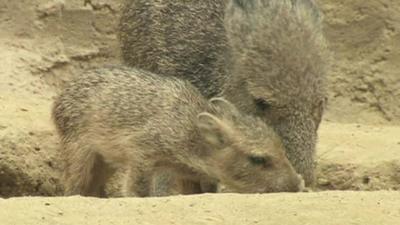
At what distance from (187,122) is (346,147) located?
1678mm

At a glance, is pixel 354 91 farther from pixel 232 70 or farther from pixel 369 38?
pixel 232 70

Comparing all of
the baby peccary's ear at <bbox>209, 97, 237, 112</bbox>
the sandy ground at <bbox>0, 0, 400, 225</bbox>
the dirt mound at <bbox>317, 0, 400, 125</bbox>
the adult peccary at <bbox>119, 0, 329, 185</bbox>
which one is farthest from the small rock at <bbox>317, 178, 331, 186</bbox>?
the dirt mound at <bbox>317, 0, 400, 125</bbox>

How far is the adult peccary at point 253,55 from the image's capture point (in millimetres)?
7262

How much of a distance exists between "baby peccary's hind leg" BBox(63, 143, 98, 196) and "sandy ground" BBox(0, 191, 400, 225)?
1.50 meters

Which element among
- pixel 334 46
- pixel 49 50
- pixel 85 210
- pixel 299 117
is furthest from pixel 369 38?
pixel 85 210

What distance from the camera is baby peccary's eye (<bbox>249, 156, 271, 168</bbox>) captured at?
714 centimetres

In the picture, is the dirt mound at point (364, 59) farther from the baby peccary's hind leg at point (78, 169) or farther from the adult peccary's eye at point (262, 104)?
the baby peccary's hind leg at point (78, 169)

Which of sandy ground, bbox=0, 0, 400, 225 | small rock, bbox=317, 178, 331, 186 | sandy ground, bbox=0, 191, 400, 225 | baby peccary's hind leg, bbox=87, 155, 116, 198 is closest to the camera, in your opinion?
sandy ground, bbox=0, 191, 400, 225

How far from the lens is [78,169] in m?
7.51

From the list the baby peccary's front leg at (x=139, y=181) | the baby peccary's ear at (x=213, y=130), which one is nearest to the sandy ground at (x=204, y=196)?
the baby peccary's ear at (x=213, y=130)

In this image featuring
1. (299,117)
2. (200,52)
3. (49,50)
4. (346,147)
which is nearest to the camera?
(299,117)

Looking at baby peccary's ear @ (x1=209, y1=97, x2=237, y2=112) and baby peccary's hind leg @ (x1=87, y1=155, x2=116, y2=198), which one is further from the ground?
baby peccary's ear @ (x1=209, y1=97, x2=237, y2=112)

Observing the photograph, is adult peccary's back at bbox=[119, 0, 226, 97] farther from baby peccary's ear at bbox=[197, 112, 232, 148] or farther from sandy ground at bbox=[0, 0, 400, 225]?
sandy ground at bbox=[0, 0, 400, 225]

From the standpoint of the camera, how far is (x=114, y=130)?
7414 millimetres
